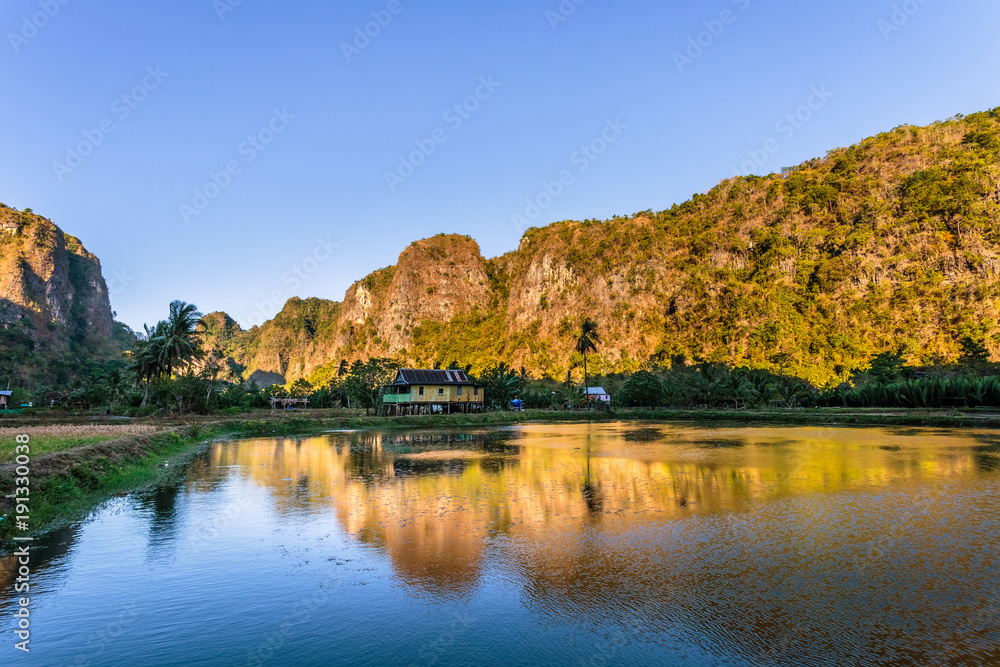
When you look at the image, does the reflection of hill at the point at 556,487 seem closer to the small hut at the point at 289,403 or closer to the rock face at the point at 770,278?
the small hut at the point at 289,403

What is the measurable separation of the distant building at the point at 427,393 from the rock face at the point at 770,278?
209 ft

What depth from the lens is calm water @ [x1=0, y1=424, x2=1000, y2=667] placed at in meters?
6.69

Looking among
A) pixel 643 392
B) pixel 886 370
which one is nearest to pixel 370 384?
pixel 643 392

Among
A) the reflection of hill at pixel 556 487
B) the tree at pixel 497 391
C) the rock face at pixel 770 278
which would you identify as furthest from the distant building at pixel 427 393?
the rock face at pixel 770 278

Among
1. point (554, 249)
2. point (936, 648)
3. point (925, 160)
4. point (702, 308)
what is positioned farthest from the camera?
point (554, 249)

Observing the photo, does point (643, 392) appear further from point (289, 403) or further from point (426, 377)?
point (289, 403)

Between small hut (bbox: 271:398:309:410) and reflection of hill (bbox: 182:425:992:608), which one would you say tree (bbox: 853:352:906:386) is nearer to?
reflection of hill (bbox: 182:425:992:608)

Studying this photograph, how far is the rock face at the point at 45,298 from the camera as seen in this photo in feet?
351

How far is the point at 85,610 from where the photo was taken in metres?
8.09

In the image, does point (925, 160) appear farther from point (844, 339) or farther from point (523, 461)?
point (523, 461)

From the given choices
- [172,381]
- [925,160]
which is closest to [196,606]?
[172,381]

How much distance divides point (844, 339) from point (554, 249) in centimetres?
9192

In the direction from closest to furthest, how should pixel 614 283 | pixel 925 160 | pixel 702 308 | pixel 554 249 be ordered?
pixel 925 160, pixel 702 308, pixel 614 283, pixel 554 249

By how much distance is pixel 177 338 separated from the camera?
50969 millimetres
